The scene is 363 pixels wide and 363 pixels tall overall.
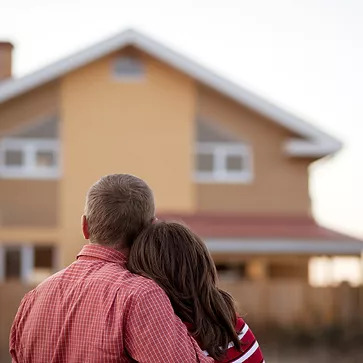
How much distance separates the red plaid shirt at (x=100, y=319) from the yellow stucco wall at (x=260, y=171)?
2479 centimetres

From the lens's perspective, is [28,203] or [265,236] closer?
[265,236]

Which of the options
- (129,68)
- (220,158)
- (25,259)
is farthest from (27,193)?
(220,158)

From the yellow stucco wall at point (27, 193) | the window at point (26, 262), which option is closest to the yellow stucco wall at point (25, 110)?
the yellow stucco wall at point (27, 193)

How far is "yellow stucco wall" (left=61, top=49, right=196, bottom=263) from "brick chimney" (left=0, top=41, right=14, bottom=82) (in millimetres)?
2025

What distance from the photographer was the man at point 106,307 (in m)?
3.51

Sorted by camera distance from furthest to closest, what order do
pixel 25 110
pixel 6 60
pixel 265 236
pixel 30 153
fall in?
1. pixel 6 60
2. pixel 25 110
3. pixel 30 153
4. pixel 265 236

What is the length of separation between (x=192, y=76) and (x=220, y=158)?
230cm

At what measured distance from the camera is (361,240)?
27.5 metres

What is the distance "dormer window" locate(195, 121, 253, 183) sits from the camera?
28797mm

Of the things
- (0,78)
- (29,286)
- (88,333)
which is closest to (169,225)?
(88,333)

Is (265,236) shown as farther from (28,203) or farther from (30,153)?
(30,153)

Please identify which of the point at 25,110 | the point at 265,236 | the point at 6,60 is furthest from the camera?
the point at 6,60

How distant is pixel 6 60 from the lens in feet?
97.7

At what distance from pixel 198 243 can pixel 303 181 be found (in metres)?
25.3
